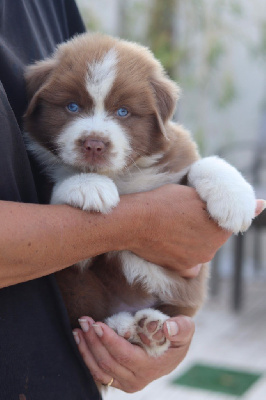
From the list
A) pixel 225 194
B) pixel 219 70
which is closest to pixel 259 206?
pixel 225 194

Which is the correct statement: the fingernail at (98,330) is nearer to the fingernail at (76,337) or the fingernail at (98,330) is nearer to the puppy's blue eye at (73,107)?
the fingernail at (76,337)

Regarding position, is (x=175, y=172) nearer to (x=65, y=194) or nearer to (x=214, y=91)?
(x=65, y=194)

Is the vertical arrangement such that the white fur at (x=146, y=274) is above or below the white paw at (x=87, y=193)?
below

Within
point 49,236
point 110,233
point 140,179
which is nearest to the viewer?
point 49,236

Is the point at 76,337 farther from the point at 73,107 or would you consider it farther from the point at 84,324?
the point at 73,107

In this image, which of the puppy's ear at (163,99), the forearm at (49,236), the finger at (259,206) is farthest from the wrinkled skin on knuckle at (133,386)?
the puppy's ear at (163,99)

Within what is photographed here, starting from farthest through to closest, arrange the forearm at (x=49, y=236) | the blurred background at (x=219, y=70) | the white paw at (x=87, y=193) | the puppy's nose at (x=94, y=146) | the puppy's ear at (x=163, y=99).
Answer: the blurred background at (x=219, y=70)
the puppy's ear at (x=163, y=99)
the puppy's nose at (x=94, y=146)
the white paw at (x=87, y=193)
the forearm at (x=49, y=236)

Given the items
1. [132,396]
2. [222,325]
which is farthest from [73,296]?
[222,325]
